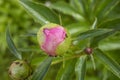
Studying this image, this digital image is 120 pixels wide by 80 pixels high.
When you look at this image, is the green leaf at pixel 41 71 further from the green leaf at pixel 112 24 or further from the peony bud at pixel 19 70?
the green leaf at pixel 112 24

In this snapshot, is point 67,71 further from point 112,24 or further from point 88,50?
point 112,24

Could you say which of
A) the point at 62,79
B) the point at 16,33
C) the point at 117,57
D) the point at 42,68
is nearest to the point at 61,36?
the point at 42,68

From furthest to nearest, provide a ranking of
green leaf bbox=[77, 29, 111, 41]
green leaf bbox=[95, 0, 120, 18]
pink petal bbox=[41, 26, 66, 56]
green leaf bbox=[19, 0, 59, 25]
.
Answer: green leaf bbox=[95, 0, 120, 18] < green leaf bbox=[19, 0, 59, 25] < green leaf bbox=[77, 29, 111, 41] < pink petal bbox=[41, 26, 66, 56]

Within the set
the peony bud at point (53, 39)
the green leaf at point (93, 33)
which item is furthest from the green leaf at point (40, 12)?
the peony bud at point (53, 39)

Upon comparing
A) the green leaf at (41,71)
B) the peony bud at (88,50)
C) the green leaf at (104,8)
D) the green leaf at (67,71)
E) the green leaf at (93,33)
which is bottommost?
the green leaf at (67,71)

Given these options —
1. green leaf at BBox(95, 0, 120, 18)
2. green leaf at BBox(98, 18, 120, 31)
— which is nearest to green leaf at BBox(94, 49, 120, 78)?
Answer: green leaf at BBox(98, 18, 120, 31)

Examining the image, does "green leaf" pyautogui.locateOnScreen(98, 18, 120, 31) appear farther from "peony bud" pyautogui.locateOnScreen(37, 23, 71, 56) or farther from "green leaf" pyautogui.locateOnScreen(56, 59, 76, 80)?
"peony bud" pyautogui.locateOnScreen(37, 23, 71, 56)

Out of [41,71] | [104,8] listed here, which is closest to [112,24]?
[104,8]
